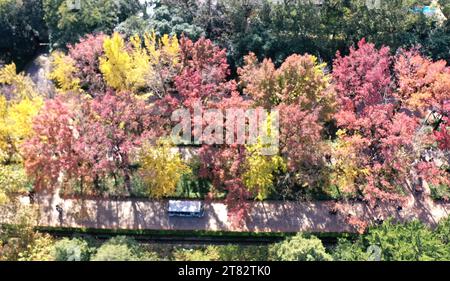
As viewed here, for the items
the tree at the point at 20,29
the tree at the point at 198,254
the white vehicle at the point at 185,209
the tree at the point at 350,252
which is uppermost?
the tree at the point at 20,29

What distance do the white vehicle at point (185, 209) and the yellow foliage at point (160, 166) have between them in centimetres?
390

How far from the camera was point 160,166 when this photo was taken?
46.8 meters

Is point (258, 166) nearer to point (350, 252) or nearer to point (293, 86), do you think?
point (293, 86)

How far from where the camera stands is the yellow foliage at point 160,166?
1843 inches

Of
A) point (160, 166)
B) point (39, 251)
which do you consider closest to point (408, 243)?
point (160, 166)

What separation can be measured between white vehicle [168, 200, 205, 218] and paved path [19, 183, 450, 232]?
1.76 feet

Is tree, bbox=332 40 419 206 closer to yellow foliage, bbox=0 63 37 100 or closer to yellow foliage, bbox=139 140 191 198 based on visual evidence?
yellow foliage, bbox=139 140 191 198

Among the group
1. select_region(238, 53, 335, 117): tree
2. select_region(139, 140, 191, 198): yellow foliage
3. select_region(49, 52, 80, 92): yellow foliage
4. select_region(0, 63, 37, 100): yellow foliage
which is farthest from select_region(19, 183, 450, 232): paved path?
select_region(49, 52, 80, 92): yellow foliage

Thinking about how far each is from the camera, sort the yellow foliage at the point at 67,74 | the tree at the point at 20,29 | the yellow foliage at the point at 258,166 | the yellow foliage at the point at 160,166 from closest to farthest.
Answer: the yellow foliage at the point at 258,166 < the yellow foliage at the point at 160,166 < the yellow foliage at the point at 67,74 < the tree at the point at 20,29

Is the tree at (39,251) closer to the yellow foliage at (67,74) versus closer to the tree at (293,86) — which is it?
the yellow foliage at (67,74)

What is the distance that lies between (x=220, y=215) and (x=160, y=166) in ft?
30.0

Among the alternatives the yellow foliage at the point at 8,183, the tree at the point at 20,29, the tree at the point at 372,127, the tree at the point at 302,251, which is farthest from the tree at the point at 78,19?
the tree at the point at 302,251

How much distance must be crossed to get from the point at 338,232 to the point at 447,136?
48.6 ft
